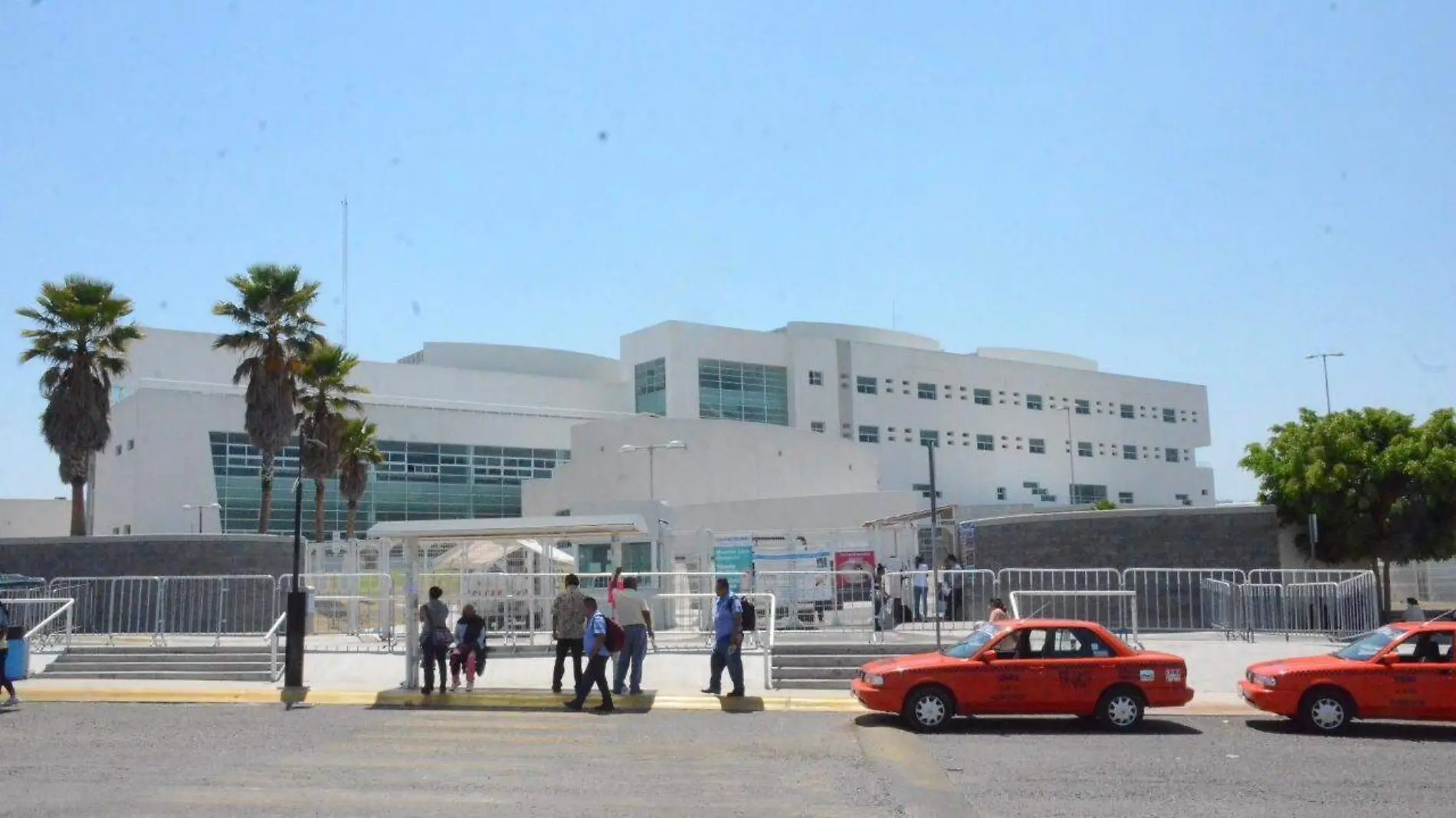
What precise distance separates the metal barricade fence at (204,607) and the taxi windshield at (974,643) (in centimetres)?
1329

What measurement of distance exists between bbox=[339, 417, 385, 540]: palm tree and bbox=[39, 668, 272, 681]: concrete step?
24711 mm

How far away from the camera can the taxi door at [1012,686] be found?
15.1 m

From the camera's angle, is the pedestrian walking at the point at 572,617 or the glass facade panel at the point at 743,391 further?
the glass facade panel at the point at 743,391

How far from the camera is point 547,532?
24.7 metres

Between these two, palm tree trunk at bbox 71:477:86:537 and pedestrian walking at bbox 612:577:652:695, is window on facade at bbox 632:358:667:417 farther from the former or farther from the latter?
pedestrian walking at bbox 612:577:652:695

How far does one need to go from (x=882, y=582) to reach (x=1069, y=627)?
881 cm

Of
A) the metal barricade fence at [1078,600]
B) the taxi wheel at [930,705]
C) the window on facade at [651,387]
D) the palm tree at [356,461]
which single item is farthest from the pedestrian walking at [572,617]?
the window on facade at [651,387]

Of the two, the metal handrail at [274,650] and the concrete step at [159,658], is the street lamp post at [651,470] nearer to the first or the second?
the concrete step at [159,658]

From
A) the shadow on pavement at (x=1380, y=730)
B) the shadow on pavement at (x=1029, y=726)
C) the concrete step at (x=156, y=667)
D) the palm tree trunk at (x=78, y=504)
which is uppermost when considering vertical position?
the palm tree trunk at (x=78, y=504)

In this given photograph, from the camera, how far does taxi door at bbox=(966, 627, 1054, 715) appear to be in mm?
15062

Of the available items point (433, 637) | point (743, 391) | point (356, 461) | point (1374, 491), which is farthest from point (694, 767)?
point (743, 391)

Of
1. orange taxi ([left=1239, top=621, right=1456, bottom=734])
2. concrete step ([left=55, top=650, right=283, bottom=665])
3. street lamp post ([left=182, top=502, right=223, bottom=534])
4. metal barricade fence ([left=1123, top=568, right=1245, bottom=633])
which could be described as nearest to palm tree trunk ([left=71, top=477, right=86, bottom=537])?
street lamp post ([left=182, top=502, right=223, bottom=534])

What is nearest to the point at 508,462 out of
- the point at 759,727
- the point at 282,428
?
the point at 282,428

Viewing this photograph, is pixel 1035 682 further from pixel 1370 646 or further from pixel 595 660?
pixel 595 660
